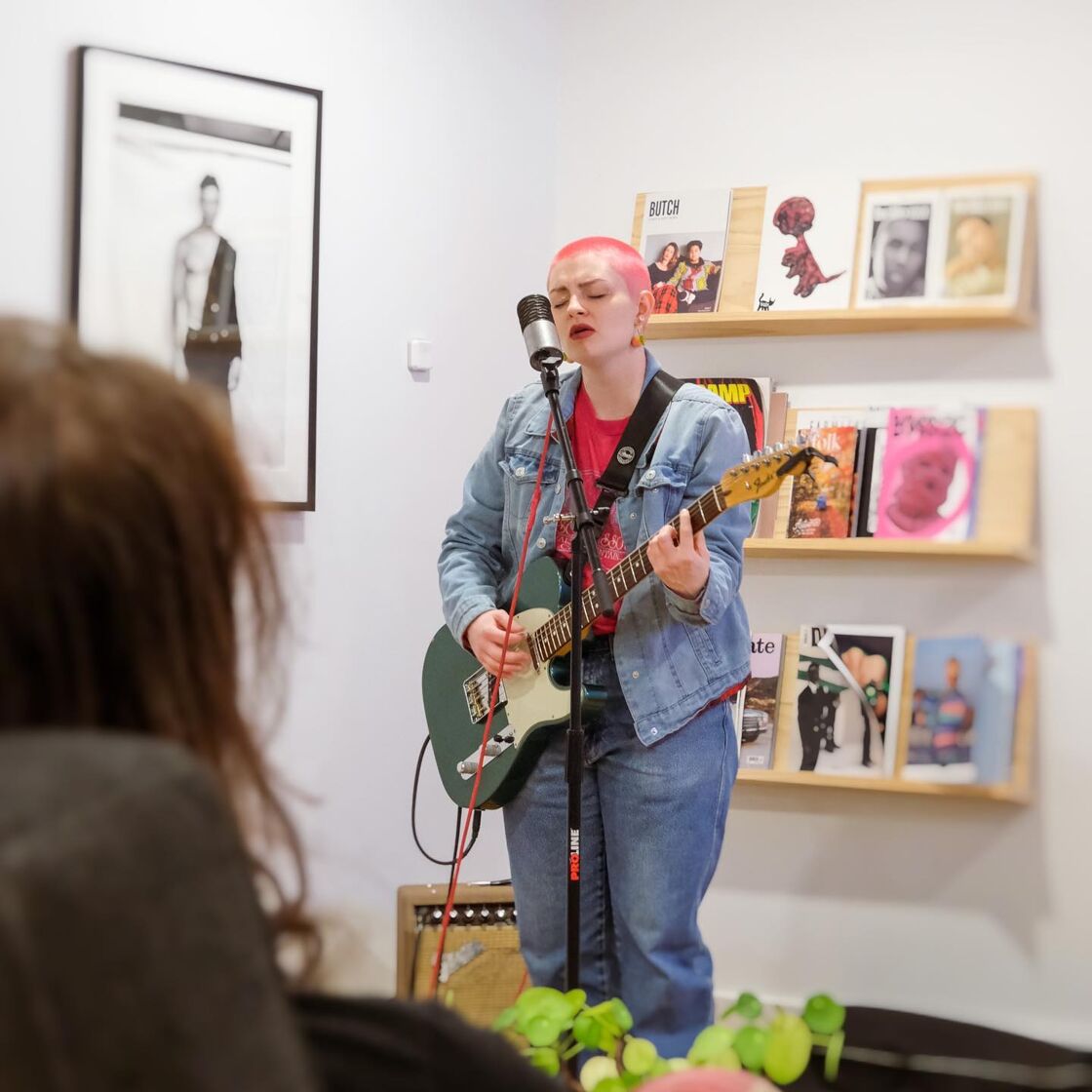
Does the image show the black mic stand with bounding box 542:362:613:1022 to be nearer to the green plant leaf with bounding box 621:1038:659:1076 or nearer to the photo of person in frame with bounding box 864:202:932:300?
the green plant leaf with bounding box 621:1038:659:1076

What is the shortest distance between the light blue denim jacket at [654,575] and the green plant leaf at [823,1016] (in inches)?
43.5

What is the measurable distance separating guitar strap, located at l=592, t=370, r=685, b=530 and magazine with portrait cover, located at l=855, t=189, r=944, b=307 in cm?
102

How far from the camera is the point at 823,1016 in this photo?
0.94 m

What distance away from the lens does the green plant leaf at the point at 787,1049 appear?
0.85 meters

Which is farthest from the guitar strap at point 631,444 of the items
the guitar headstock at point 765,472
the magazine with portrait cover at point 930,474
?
the magazine with portrait cover at point 930,474

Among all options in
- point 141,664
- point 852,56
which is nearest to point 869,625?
point 852,56

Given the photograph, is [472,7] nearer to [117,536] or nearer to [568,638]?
[568,638]

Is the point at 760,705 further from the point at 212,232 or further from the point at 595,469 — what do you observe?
the point at 212,232

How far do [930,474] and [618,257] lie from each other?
106 cm

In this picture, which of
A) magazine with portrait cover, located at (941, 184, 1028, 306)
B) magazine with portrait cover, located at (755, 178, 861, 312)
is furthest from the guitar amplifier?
magazine with portrait cover, located at (941, 184, 1028, 306)

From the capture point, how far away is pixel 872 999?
306 cm

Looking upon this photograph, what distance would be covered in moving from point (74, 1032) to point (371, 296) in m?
2.80

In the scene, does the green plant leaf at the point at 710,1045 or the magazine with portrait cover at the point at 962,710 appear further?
the magazine with portrait cover at the point at 962,710

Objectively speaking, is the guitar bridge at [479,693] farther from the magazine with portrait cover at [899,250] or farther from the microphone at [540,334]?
the magazine with portrait cover at [899,250]
